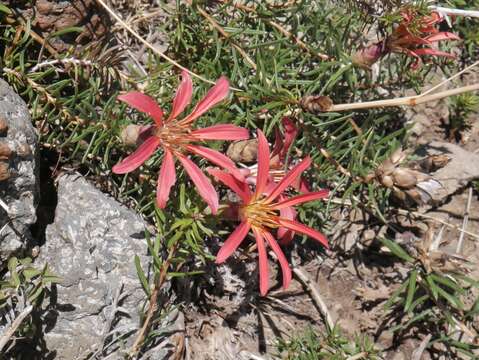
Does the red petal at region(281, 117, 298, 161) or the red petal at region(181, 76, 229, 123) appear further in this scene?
the red petal at region(281, 117, 298, 161)

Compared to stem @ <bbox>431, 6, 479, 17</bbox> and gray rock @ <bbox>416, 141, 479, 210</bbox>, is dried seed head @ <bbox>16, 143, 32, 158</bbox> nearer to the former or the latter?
stem @ <bbox>431, 6, 479, 17</bbox>

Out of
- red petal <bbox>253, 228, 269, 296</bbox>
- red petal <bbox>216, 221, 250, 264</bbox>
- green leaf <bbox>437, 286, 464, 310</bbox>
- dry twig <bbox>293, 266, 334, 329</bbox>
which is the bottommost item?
dry twig <bbox>293, 266, 334, 329</bbox>

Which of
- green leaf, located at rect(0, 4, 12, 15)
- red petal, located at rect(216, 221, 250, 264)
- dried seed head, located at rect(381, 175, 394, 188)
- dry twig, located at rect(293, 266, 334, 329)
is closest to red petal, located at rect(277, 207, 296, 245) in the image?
red petal, located at rect(216, 221, 250, 264)

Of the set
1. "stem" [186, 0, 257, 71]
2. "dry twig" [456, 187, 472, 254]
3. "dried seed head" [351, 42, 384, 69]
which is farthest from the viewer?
"dry twig" [456, 187, 472, 254]

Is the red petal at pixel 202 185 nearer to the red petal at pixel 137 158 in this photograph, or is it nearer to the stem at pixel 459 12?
the red petal at pixel 137 158

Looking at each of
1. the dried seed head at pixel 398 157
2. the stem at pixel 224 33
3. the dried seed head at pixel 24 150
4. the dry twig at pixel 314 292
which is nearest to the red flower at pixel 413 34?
the dried seed head at pixel 398 157

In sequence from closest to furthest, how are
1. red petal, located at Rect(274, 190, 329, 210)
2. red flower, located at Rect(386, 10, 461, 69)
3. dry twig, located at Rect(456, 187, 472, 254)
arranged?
red petal, located at Rect(274, 190, 329, 210) → red flower, located at Rect(386, 10, 461, 69) → dry twig, located at Rect(456, 187, 472, 254)
